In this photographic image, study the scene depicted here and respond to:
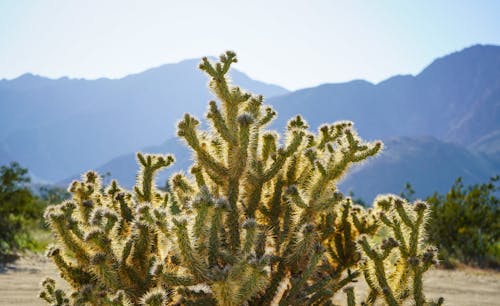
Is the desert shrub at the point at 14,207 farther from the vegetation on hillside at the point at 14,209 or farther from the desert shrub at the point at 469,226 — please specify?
the desert shrub at the point at 469,226

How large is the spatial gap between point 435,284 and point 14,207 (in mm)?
11320

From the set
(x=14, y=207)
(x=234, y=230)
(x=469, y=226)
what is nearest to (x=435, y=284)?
(x=469, y=226)

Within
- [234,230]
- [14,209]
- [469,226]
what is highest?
[14,209]

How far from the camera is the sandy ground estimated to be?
8.14 metres

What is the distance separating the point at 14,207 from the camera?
14.6 meters

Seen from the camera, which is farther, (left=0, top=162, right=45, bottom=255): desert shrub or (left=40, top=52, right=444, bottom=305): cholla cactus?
(left=0, top=162, right=45, bottom=255): desert shrub

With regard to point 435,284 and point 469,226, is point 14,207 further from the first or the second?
point 469,226

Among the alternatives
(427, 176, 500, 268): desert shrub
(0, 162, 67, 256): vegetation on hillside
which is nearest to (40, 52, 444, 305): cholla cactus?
(0, 162, 67, 256): vegetation on hillside

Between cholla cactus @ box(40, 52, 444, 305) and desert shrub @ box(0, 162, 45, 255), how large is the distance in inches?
467

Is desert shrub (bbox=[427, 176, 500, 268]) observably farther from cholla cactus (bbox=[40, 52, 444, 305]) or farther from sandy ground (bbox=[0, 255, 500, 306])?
cholla cactus (bbox=[40, 52, 444, 305])

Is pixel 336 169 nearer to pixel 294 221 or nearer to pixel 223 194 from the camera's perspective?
pixel 294 221

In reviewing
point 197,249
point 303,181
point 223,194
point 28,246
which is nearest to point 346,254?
point 303,181

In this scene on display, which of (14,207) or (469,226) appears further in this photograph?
(469,226)

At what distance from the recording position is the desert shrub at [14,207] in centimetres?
1423
